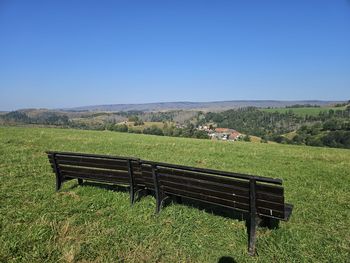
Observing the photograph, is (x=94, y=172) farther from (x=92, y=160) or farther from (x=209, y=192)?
(x=209, y=192)

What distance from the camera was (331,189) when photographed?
7.80 meters

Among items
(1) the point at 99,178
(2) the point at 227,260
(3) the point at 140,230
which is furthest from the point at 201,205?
(1) the point at 99,178

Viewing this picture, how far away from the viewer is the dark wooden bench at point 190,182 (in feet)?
13.7

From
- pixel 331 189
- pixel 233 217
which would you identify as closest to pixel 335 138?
pixel 331 189

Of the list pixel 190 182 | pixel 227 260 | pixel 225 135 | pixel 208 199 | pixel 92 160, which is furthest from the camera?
pixel 225 135

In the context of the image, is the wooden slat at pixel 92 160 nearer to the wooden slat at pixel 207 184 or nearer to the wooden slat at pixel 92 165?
the wooden slat at pixel 92 165

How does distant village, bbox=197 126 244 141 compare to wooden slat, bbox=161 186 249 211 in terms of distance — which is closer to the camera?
wooden slat, bbox=161 186 249 211

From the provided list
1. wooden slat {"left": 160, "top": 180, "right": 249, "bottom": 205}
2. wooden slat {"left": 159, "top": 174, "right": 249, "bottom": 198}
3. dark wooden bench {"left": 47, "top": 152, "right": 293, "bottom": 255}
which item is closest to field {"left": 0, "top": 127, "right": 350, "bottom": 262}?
dark wooden bench {"left": 47, "top": 152, "right": 293, "bottom": 255}

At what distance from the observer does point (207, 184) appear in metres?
4.70

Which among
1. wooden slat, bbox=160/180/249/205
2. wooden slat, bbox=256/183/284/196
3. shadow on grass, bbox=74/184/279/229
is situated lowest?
shadow on grass, bbox=74/184/279/229

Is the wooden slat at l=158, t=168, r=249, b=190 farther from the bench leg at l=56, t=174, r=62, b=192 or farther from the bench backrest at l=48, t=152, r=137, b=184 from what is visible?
the bench leg at l=56, t=174, r=62, b=192

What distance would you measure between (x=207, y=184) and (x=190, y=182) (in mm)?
352

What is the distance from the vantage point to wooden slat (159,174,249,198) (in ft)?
14.2

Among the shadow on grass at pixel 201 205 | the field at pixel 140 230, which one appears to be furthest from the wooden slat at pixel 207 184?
the shadow on grass at pixel 201 205
